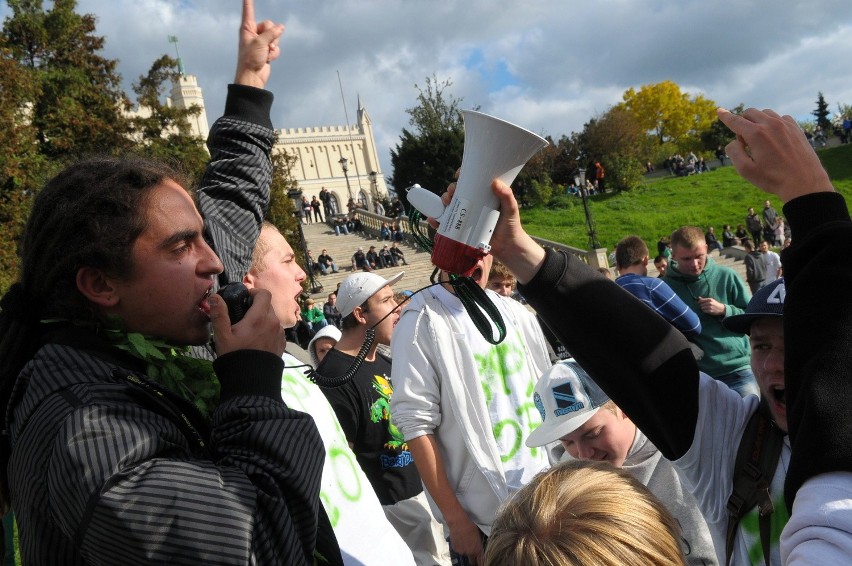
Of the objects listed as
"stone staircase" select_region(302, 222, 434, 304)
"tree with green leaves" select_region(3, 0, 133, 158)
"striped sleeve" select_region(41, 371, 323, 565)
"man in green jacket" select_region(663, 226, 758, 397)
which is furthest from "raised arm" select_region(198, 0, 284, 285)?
"tree with green leaves" select_region(3, 0, 133, 158)

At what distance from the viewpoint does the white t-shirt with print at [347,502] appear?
2055 mm

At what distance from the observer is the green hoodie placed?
17.5 feet

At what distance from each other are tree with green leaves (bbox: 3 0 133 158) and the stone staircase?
861 cm

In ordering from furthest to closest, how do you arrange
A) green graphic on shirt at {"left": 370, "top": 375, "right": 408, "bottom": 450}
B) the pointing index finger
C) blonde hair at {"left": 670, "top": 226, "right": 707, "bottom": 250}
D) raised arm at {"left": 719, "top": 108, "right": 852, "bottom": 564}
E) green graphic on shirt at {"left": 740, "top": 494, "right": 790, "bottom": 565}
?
blonde hair at {"left": 670, "top": 226, "right": 707, "bottom": 250} < green graphic on shirt at {"left": 370, "top": 375, "right": 408, "bottom": 450} < the pointing index finger < green graphic on shirt at {"left": 740, "top": 494, "right": 790, "bottom": 565} < raised arm at {"left": 719, "top": 108, "right": 852, "bottom": 564}

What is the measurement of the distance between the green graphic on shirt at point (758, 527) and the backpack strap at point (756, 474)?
0.02 m

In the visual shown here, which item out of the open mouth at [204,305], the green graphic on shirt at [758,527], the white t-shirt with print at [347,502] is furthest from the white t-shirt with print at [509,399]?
the open mouth at [204,305]

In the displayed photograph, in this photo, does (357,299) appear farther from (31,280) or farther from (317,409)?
(31,280)

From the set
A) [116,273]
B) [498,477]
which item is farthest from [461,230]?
[498,477]

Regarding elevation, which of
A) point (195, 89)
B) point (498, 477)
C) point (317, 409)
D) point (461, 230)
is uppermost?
point (195, 89)

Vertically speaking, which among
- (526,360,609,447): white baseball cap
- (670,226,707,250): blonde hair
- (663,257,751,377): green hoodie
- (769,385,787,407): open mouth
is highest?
(670,226,707,250): blonde hair

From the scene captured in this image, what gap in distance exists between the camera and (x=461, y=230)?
1766 mm

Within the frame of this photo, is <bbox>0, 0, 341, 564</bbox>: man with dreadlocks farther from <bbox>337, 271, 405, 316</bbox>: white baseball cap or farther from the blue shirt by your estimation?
the blue shirt

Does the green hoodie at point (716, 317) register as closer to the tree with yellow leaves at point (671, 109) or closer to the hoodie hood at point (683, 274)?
the hoodie hood at point (683, 274)

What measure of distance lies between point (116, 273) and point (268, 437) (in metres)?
0.57
